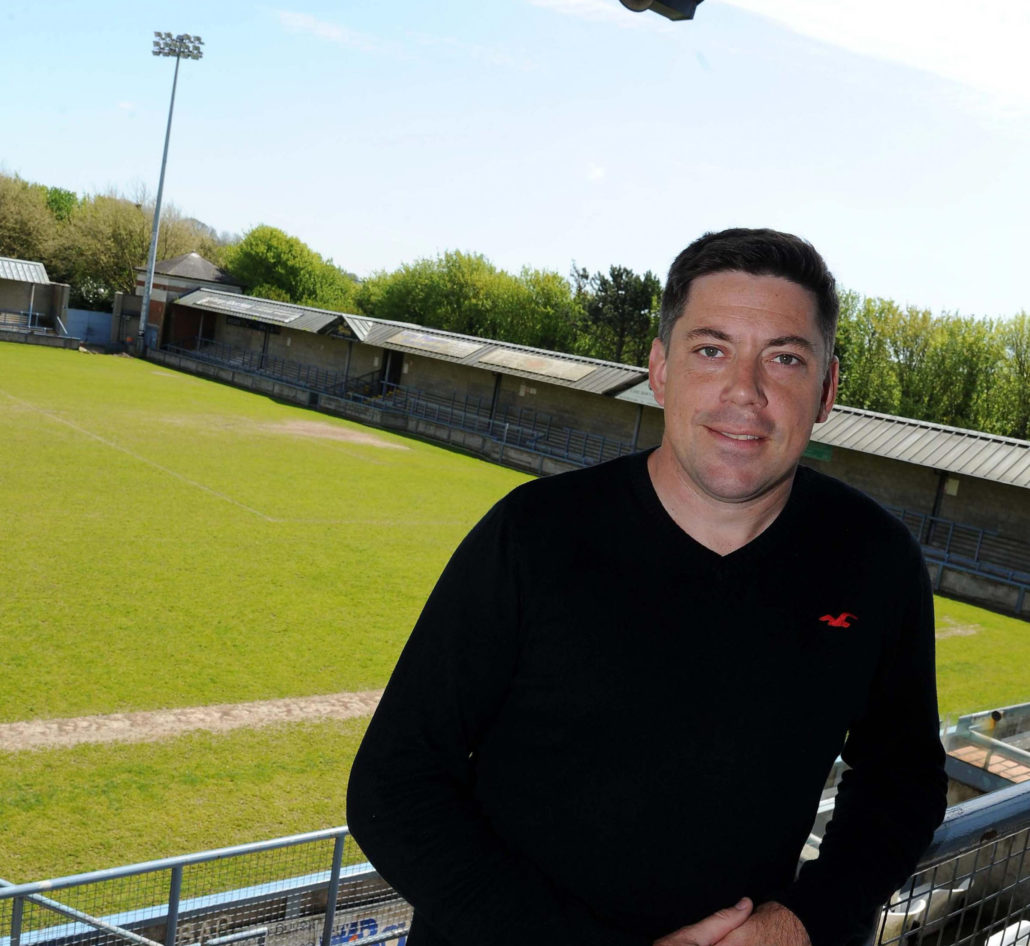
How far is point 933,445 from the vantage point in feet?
81.6

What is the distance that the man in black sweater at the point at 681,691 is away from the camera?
1650 mm

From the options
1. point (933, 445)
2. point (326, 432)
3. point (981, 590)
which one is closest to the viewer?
point (981, 590)

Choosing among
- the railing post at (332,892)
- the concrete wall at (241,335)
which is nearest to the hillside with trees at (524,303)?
the concrete wall at (241,335)

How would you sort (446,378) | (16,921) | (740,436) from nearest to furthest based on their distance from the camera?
(740,436) → (16,921) → (446,378)

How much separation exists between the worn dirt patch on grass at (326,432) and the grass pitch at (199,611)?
153 cm

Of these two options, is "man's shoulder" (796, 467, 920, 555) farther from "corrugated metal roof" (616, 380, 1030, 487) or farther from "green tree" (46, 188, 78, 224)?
"green tree" (46, 188, 78, 224)

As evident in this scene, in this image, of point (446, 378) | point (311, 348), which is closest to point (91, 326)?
point (311, 348)

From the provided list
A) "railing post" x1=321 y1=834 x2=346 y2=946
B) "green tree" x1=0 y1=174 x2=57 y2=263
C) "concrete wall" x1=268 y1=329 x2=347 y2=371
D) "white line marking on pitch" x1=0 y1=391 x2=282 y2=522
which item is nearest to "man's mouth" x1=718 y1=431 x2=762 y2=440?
"railing post" x1=321 y1=834 x2=346 y2=946

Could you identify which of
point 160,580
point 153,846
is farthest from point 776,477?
point 160,580

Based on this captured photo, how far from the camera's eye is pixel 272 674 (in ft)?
36.3

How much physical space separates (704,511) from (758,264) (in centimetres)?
46

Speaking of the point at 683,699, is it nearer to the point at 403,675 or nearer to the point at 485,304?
the point at 403,675

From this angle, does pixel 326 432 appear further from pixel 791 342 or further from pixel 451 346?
pixel 791 342

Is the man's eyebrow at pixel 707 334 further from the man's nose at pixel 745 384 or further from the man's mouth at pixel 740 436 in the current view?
the man's mouth at pixel 740 436
